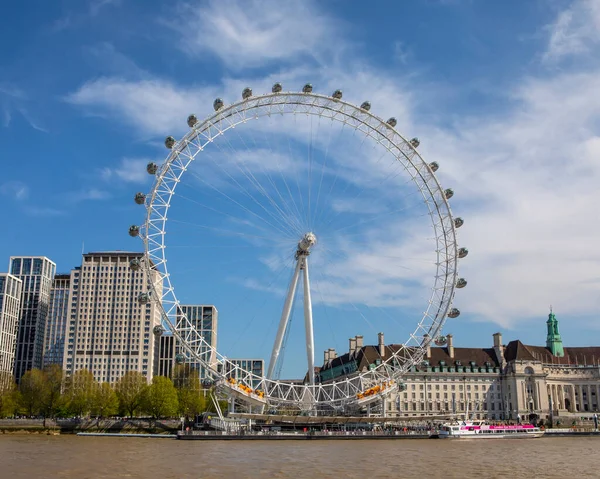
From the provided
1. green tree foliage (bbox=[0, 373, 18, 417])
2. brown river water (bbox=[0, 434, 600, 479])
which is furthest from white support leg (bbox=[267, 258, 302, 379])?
green tree foliage (bbox=[0, 373, 18, 417])

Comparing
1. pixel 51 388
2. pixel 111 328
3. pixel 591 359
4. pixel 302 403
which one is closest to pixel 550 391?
pixel 591 359

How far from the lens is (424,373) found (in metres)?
148

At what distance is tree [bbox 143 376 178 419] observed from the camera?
125438 millimetres

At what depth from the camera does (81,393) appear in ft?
441

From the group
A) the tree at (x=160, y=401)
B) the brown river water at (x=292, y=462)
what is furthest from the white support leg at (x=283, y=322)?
the tree at (x=160, y=401)

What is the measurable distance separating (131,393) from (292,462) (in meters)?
91.3

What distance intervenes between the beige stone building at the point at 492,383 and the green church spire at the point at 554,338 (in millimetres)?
4459

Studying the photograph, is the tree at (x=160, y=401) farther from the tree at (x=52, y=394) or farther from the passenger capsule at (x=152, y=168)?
the passenger capsule at (x=152, y=168)

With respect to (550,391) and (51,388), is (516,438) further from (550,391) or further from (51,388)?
(51,388)

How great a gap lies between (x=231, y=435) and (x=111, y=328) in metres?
121

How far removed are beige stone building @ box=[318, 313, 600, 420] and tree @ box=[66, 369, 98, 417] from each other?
166 ft

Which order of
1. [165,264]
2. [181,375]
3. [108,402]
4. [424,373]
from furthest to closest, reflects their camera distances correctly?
[181,375] → [424,373] → [108,402] → [165,264]

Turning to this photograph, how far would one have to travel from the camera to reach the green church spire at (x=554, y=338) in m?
163

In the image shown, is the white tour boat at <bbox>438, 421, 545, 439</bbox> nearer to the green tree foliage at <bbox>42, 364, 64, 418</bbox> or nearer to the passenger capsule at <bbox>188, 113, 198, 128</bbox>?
the passenger capsule at <bbox>188, 113, 198, 128</bbox>
